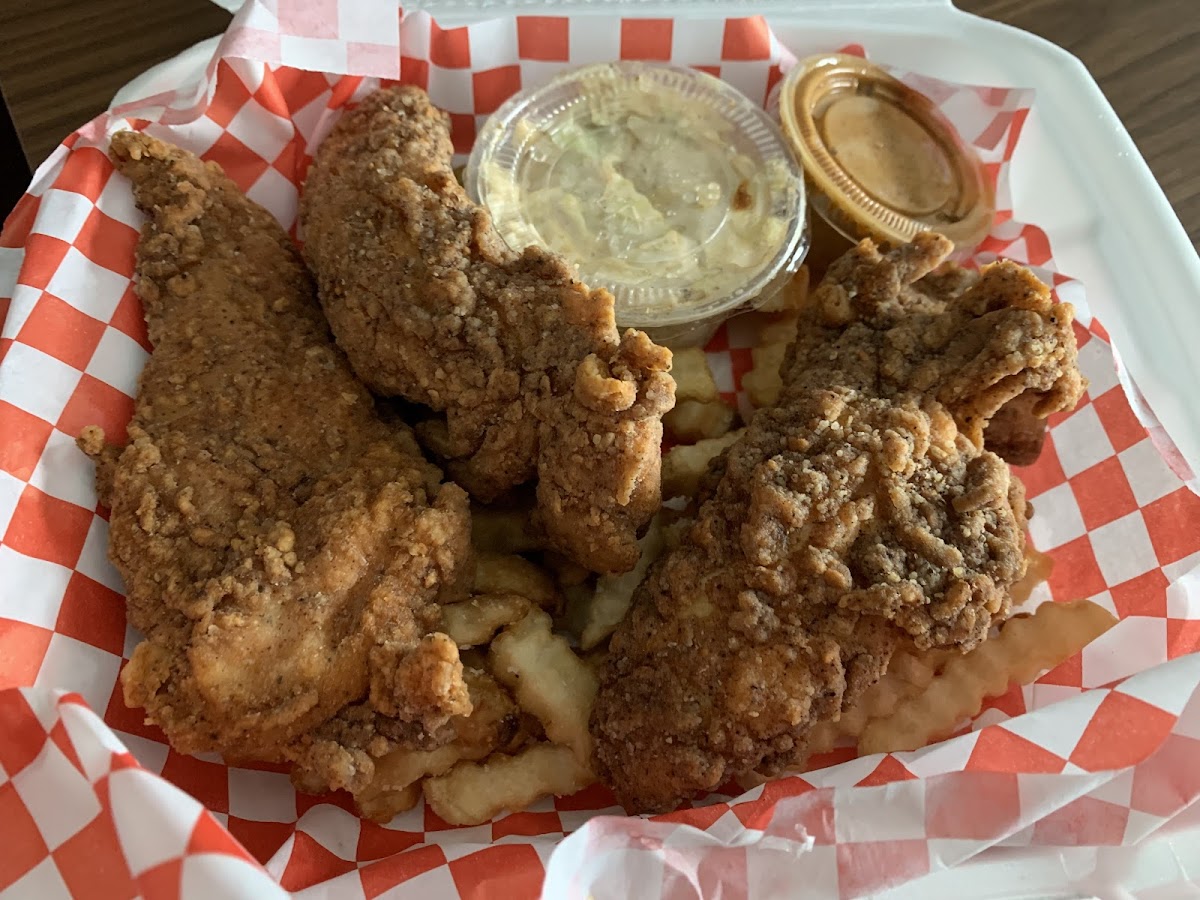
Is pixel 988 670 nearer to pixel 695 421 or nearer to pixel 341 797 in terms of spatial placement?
pixel 695 421

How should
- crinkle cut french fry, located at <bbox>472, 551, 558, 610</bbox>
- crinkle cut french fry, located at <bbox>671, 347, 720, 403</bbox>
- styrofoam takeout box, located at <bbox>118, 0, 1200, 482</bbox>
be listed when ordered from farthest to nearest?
styrofoam takeout box, located at <bbox>118, 0, 1200, 482</bbox> < crinkle cut french fry, located at <bbox>671, 347, 720, 403</bbox> < crinkle cut french fry, located at <bbox>472, 551, 558, 610</bbox>

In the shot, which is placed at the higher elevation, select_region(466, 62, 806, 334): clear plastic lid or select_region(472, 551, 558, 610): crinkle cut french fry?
select_region(466, 62, 806, 334): clear plastic lid

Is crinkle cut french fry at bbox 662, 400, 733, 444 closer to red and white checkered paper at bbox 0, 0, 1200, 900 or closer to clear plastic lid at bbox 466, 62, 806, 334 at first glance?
clear plastic lid at bbox 466, 62, 806, 334

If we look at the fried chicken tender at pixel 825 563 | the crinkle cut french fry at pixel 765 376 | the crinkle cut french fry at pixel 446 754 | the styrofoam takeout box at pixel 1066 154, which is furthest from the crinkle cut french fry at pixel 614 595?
the styrofoam takeout box at pixel 1066 154

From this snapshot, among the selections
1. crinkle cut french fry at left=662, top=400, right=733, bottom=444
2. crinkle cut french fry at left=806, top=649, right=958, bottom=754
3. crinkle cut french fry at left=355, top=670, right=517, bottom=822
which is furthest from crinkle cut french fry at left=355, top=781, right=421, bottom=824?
crinkle cut french fry at left=662, top=400, right=733, bottom=444

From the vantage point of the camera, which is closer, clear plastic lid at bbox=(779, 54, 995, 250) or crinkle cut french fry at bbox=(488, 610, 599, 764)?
crinkle cut french fry at bbox=(488, 610, 599, 764)

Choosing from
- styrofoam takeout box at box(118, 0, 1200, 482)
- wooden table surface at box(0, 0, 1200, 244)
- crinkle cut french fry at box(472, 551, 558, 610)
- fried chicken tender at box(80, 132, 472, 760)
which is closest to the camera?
fried chicken tender at box(80, 132, 472, 760)

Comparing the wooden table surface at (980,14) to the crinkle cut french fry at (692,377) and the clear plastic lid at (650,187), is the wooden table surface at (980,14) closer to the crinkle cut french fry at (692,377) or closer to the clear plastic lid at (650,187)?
the clear plastic lid at (650,187)

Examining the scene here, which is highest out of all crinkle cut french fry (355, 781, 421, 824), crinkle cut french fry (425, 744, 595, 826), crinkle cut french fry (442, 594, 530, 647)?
crinkle cut french fry (442, 594, 530, 647)

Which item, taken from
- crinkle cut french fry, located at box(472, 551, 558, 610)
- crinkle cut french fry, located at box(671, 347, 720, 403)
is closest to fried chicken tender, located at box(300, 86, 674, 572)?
crinkle cut french fry, located at box(472, 551, 558, 610)
